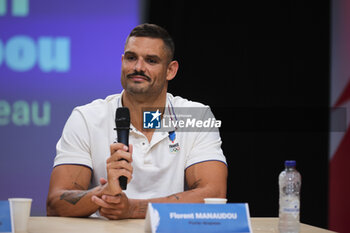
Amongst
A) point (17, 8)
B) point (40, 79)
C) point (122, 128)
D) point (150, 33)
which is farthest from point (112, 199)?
point (17, 8)

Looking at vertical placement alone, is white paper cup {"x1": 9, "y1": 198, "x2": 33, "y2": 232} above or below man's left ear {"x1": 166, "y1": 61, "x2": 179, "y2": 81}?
below

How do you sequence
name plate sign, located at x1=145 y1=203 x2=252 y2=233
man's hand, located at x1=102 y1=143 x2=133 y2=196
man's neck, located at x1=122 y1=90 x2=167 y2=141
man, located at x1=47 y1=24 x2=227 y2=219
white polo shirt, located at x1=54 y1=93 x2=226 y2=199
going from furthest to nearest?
man's neck, located at x1=122 y1=90 x2=167 y2=141 < white polo shirt, located at x1=54 y1=93 x2=226 y2=199 < man, located at x1=47 y1=24 x2=227 y2=219 < man's hand, located at x1=102 y1=143 x2=133 y2=196 < name plate sign, located at x1=145 y1=203 x2=252 y2=233

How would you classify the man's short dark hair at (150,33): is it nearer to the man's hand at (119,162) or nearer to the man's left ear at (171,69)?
the man's left ear at (171,69)

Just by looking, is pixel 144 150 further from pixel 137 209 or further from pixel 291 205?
pixel 291 205

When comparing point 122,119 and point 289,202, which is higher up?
point 122,119

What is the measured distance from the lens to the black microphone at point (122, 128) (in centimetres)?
182

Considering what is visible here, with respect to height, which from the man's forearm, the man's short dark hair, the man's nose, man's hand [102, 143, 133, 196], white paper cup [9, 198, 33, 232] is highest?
the man's short dark hair

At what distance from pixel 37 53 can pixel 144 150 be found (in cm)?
130

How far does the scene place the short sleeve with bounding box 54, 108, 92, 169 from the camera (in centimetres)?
243

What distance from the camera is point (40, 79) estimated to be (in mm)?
3514

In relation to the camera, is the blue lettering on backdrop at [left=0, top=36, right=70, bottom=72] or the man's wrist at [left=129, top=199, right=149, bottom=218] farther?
the blue lettering on backdrop at [left=0, top=36, right=70, bottom=72]

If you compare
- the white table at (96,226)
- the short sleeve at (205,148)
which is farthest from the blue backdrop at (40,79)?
the white table at (96,226)

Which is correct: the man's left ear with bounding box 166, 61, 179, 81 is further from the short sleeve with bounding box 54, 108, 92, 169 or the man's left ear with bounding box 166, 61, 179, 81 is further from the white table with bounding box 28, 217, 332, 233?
the white table with bounding box 28, 217, 332, 233

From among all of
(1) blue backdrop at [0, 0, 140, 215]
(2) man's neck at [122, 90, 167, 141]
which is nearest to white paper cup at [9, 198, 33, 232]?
(2) man's neck at [122, 90, 167, 141]
